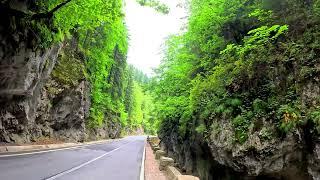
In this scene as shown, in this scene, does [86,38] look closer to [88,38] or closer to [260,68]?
[88,38]

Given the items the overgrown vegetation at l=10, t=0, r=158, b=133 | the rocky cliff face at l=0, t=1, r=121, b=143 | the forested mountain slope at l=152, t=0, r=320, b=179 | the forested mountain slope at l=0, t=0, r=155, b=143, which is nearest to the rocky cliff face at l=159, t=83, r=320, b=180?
the forested mountain slope at l=152, t=0, r=320, b=179

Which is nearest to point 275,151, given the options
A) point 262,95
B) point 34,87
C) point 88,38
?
point 262,95

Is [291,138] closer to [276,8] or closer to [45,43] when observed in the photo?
[276,8]

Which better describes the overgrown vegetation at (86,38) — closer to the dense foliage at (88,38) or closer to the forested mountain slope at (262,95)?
the dense foliage at (88,38)

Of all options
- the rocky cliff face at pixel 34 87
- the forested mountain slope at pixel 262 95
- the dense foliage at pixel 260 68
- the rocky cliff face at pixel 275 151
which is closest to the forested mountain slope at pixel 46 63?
the rocky cliff face at pixel 34 87

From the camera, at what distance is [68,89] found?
3459 cm

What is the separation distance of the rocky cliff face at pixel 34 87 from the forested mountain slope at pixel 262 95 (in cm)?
995

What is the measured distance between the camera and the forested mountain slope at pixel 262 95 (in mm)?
11453

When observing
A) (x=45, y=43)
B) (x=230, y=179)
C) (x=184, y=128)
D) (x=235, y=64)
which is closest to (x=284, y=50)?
(x=235, y=64)

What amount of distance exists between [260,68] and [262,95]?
4.05 feet

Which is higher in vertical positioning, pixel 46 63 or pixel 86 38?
pixel 86 38

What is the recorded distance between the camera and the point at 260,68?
14.1 metres

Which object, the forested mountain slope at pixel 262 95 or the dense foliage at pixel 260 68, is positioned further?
the dense foliage at pixel 260 68

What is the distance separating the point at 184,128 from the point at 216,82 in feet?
21.7
